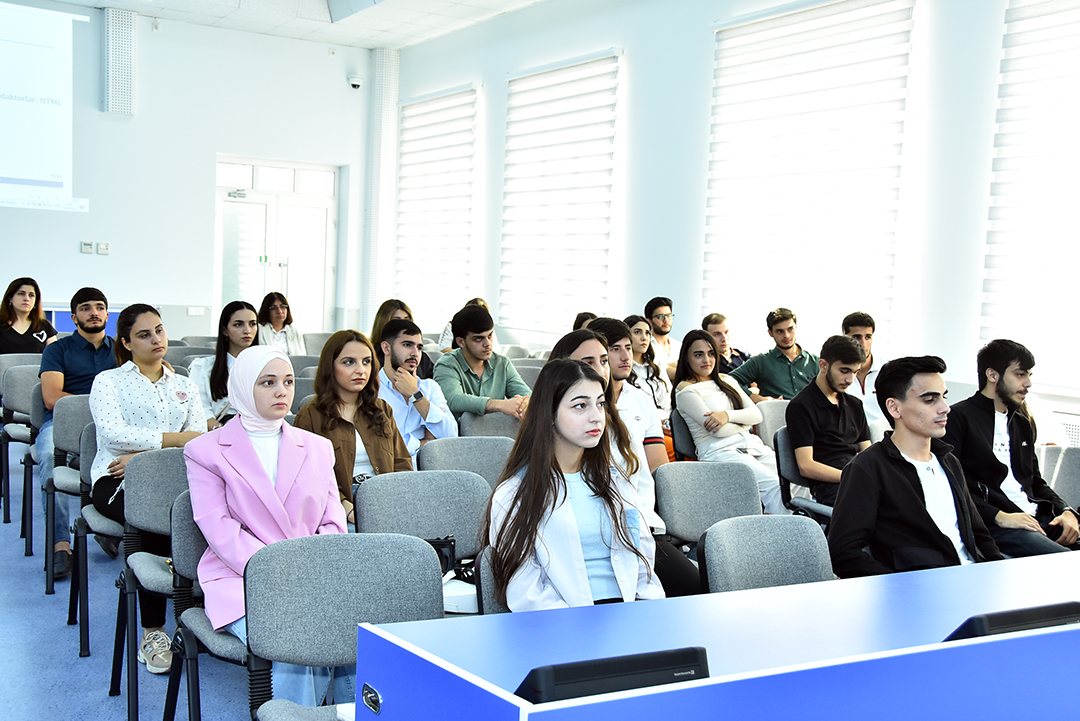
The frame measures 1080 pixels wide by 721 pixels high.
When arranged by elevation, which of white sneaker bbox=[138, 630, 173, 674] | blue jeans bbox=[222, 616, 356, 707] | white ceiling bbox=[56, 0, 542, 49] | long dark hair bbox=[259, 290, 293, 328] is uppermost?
white ceiling bbox=[56, 0, 542, 49]

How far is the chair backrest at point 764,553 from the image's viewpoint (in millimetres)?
2631

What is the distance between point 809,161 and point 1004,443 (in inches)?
135

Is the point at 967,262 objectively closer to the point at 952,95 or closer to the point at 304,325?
the point at 952,95

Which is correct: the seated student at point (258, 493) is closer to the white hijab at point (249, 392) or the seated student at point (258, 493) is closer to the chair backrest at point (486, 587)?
the white hijab at point (249, 392)

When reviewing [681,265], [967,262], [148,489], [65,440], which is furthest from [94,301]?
[967,262]

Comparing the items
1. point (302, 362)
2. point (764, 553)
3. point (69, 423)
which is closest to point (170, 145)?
point (302, 362)

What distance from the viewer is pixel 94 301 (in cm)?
525

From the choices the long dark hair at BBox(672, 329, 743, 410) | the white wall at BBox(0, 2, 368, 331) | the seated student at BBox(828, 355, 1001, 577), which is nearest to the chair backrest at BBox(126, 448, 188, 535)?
the seated student at BBox(828, 355, 1001, 577)

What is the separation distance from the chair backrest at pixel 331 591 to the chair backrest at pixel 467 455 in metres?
1.36

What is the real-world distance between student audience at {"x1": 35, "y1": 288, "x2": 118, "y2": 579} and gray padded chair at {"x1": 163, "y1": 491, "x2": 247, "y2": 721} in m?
2.14

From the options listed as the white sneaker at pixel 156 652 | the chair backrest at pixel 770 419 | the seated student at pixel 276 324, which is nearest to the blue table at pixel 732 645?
the white sneaker at pixel 156 652

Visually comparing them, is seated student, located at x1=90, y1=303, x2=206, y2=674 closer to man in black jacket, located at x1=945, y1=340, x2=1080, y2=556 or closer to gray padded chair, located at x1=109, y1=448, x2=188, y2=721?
gray padded chair, located at x1=109, y1=448, x2=188, y2=721

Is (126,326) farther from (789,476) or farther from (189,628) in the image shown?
(789,476)

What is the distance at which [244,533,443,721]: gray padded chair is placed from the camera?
230 cm
